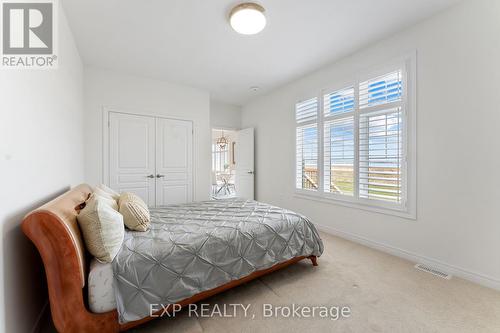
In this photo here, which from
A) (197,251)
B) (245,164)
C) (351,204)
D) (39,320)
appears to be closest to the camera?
(39,320)

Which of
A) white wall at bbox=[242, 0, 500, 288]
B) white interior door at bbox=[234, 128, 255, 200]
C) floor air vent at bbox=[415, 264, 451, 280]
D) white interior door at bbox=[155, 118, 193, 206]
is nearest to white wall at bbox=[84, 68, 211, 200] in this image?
white interior door at bbox=[155, 118, 193, 206]

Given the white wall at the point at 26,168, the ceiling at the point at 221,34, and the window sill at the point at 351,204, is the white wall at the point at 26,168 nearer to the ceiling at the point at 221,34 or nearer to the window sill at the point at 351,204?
the ceiling at the point at 221,34

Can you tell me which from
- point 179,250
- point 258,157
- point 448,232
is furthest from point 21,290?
point 258,157

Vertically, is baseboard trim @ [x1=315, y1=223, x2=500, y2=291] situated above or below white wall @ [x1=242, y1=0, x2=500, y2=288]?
below

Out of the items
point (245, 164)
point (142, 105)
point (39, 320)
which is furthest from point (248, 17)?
point (245, 164)

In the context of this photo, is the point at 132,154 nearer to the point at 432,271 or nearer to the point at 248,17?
the point at 248,17

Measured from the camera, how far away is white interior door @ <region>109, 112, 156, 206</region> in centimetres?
363

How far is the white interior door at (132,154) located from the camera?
3629 millimetres

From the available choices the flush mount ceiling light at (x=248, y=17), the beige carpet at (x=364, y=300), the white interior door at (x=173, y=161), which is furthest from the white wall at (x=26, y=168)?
the white interior door at (x=173, y=161)

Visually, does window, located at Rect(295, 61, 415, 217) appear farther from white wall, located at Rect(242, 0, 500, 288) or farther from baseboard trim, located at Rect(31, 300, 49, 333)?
baseboard trim, located at Rect(31, 300, 49, 333)

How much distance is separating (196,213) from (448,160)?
2.68 m

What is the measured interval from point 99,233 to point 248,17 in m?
2.22

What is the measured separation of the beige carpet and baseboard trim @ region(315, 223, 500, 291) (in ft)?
0.29

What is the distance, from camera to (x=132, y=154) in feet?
12.4
